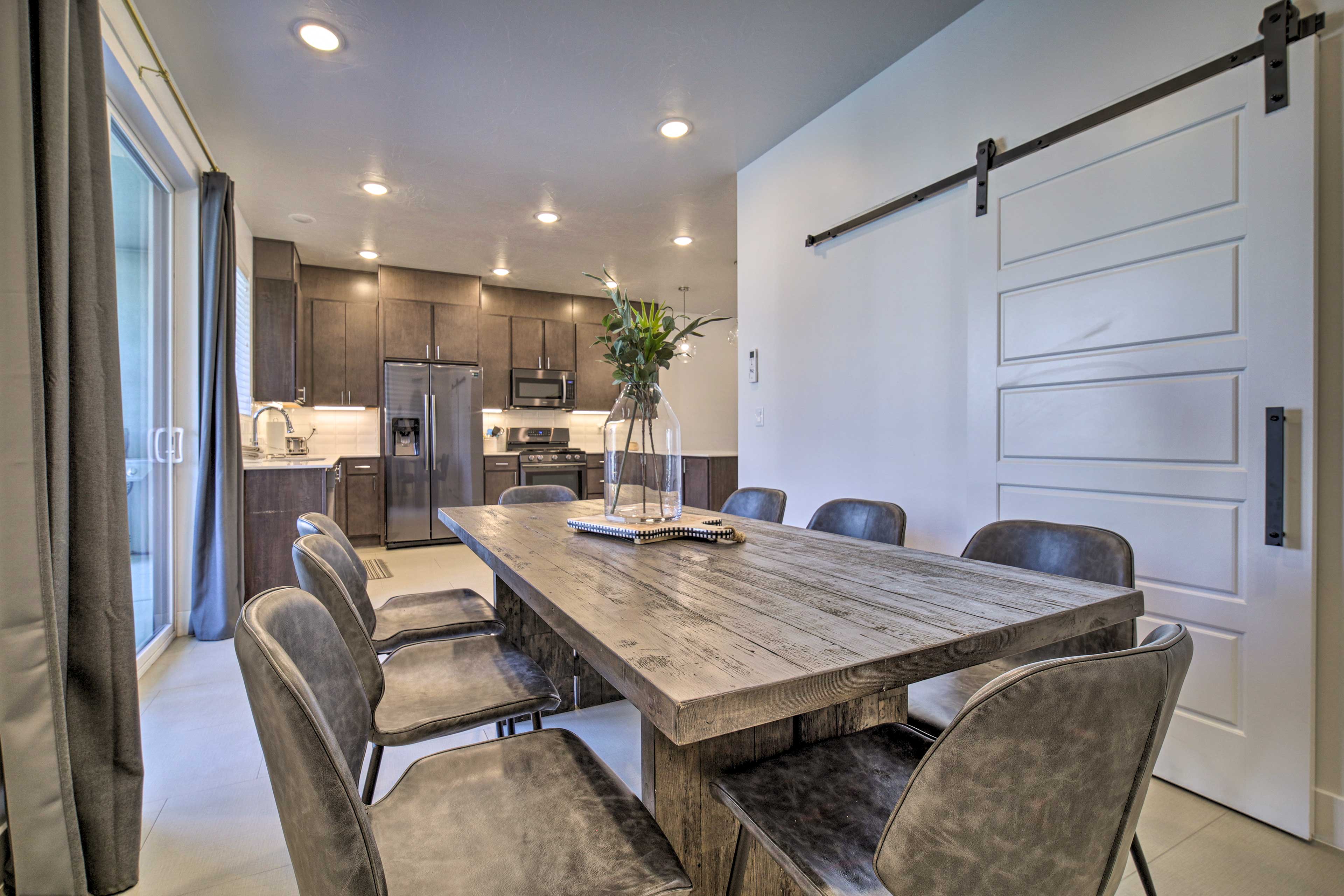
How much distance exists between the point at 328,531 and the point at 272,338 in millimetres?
4153

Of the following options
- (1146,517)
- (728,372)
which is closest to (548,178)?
(1146,517)

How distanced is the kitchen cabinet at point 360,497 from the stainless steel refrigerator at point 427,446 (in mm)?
127

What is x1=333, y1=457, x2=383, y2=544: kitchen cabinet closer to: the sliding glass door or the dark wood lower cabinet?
the dark wood lower cabinet

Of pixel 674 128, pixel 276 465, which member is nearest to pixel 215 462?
pixel 276 465

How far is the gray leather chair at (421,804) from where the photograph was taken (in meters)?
0.63

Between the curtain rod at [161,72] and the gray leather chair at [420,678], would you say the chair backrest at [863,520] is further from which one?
the curtain rod at [161,72]

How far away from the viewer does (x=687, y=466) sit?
612 centimetres

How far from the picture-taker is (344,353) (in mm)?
5887

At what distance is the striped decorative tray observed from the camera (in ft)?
5.51

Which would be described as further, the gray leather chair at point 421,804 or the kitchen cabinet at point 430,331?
the kitchen cabinet at point 430,331

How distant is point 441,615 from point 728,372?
275 inches

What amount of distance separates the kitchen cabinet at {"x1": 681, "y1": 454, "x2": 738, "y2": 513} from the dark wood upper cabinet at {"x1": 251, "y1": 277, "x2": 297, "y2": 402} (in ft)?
11.3

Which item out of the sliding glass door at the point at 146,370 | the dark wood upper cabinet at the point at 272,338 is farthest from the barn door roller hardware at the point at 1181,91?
the dark wood upper cabinet at the point at 272,338

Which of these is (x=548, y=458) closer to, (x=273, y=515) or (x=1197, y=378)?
(x=273, y=515)
